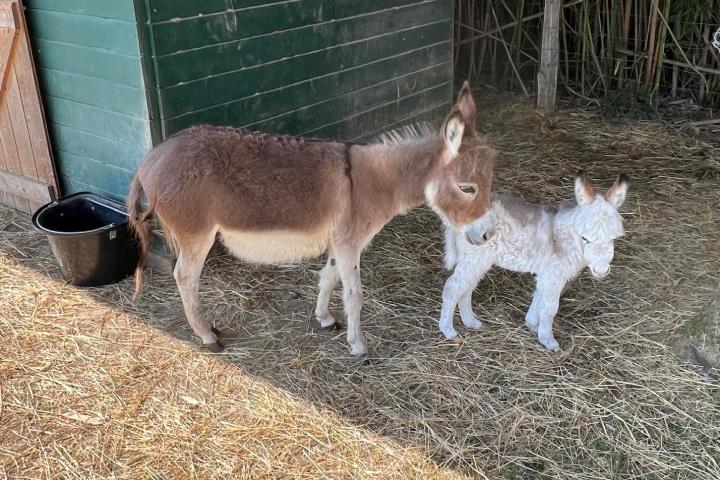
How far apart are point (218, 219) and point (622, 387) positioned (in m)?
2.25

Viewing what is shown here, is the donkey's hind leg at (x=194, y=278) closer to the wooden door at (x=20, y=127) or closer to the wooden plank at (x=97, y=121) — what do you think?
the wooden plank at (x=97, y=121)

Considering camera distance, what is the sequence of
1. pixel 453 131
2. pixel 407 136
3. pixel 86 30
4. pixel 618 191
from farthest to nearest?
pixel 86 30 → pixel 407 136 → pixel 618 191 → pixel 453 131

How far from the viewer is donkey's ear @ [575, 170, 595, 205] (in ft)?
11.0

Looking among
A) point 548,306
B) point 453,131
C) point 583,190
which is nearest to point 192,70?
point 453,131

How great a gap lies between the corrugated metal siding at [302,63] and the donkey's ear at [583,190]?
7.57 feet

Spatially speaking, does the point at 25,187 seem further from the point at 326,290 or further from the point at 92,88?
the point at 326,290

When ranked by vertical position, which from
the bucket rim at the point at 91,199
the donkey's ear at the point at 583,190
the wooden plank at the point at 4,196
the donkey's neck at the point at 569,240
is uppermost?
the donkey's ear at the point at 583,190

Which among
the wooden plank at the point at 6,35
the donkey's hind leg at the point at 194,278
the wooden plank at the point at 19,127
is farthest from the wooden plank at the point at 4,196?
the donkey's hind leg at the point at 194,278

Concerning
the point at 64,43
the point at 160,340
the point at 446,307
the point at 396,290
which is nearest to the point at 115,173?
the point at 64,43

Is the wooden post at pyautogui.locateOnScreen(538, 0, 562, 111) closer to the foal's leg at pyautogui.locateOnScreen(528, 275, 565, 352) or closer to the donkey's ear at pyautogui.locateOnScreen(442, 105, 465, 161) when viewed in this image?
the foal's leg at pyautogui.locateOnScreen(528, 275, 565, 352)

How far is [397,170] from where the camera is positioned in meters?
3.45

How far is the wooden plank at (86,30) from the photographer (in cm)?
383

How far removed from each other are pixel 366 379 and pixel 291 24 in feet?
8.76

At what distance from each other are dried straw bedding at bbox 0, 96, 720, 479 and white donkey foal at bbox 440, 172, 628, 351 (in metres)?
0.25
